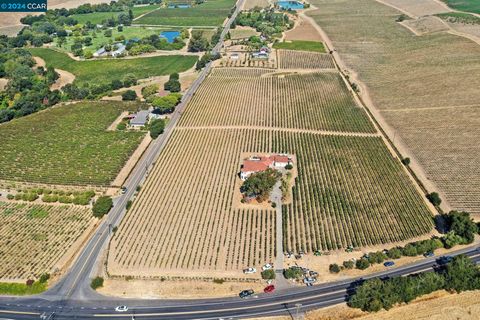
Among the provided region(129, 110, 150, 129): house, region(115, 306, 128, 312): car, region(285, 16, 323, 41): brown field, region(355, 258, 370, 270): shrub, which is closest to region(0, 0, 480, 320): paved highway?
region(115, 306, 128, 312): car

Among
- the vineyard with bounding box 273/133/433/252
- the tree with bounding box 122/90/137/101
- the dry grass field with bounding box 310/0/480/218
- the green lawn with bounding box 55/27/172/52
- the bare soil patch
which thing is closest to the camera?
the bare soil patch

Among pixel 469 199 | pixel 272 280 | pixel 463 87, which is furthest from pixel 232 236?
pixel 463 87

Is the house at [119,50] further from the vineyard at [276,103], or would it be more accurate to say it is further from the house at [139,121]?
the house at [139,121]

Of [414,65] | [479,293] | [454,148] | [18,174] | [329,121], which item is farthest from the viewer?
[414,65]

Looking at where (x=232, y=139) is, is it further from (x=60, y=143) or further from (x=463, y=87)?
(x=463, y=87)

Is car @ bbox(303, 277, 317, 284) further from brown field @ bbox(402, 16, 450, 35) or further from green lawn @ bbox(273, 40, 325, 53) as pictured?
brown field @ bbox(402, 16, 450, 35)

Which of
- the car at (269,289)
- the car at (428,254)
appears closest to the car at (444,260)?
the car at (428,254)
